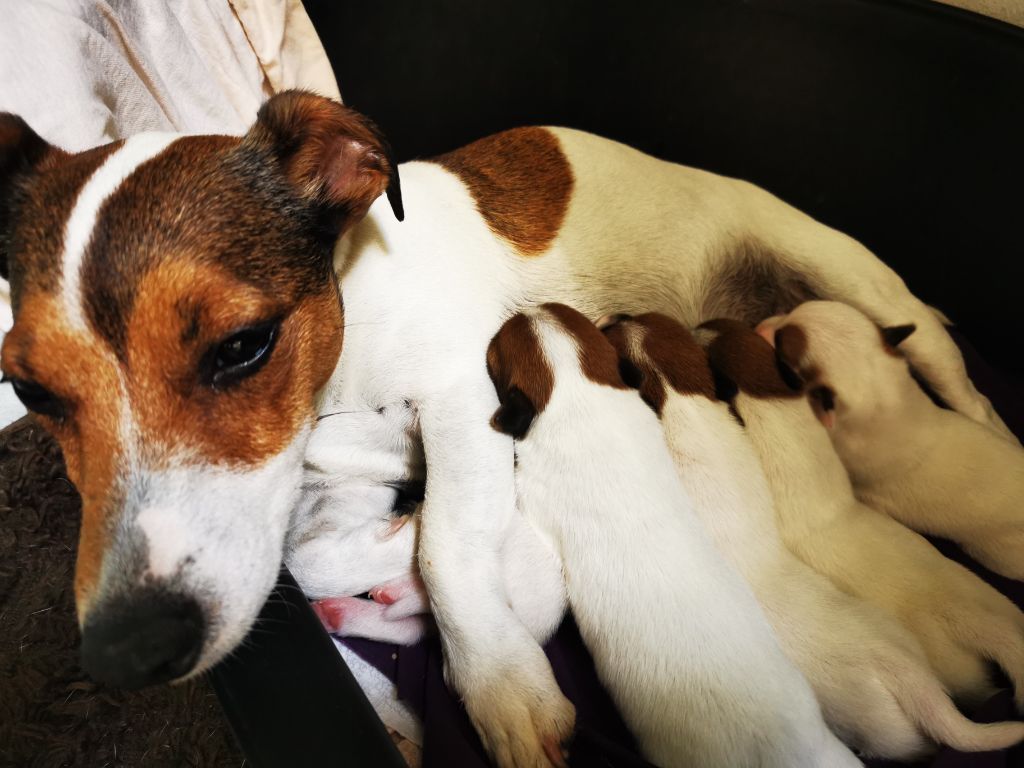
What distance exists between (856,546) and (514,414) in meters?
0.69

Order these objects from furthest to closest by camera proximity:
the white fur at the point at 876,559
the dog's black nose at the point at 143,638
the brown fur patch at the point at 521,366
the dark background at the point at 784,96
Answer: the dark background at the point at 784,96 → the brown fur patch at the point at 521,366 → the white fur at the point at 876,559 → the dog's black nose at the point at 143,638

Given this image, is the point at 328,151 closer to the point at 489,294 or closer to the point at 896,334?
the point at 489,294

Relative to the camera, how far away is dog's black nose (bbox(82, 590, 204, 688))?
0.86 m

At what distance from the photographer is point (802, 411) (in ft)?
5.12

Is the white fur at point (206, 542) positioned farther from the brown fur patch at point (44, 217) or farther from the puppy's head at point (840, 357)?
the puppy's head at point (840, 357)

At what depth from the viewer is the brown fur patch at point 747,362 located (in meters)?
1.59

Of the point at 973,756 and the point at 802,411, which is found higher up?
the point at 802,411

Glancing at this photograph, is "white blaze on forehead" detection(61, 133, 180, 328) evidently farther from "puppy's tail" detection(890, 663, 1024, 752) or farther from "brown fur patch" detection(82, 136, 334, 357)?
"puppy's tail" detection(890, 663, 1024, 752)

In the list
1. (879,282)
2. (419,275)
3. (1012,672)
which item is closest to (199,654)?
(419,275)

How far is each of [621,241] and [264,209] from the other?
0.91 metres

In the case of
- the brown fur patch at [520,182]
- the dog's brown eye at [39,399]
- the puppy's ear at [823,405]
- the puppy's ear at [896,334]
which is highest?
the brown fur patch at [520,182]

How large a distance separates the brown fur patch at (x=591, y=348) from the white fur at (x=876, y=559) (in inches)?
12.3

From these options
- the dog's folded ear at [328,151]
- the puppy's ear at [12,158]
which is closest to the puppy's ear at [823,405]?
the dog's folded ear at [328,151]

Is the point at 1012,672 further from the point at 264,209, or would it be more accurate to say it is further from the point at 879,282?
the point at 264,209
